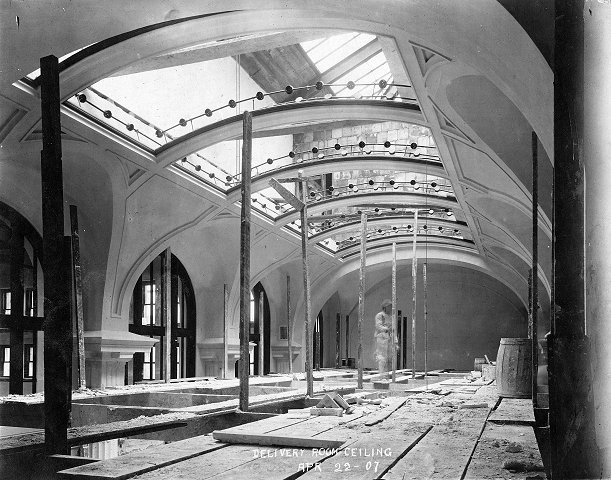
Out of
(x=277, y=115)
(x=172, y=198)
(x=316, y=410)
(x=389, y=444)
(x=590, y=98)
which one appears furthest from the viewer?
(x=172, y=198)

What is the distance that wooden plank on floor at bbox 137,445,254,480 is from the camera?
290 centimetres

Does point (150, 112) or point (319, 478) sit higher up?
point (150, 112)

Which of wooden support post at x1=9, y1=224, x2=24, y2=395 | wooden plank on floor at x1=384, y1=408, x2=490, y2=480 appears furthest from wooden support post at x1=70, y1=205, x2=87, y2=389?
wooden plank on floor at x1=384, y1=408, x2=490, y2=480

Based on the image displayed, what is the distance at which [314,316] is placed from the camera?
22438mm

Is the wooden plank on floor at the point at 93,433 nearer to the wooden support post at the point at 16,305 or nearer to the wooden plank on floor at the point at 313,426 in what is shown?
the wooden plank on floor at the point at 313,426

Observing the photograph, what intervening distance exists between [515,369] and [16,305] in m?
8.67

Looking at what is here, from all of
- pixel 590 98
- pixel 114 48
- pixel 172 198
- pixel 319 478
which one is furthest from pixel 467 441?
pixel 172 198

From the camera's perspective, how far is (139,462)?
10.3 feet

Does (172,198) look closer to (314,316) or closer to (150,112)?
(150,112)

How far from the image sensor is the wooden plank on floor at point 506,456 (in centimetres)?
296

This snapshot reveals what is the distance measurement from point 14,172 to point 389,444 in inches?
349

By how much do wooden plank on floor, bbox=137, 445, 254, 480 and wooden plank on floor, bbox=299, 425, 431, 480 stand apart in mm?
412

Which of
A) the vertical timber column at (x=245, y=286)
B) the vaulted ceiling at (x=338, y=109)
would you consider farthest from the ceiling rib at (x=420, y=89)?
the vertical timber column at (x=245, y=286)

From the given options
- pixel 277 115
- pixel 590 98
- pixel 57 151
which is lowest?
pixel 590 98
